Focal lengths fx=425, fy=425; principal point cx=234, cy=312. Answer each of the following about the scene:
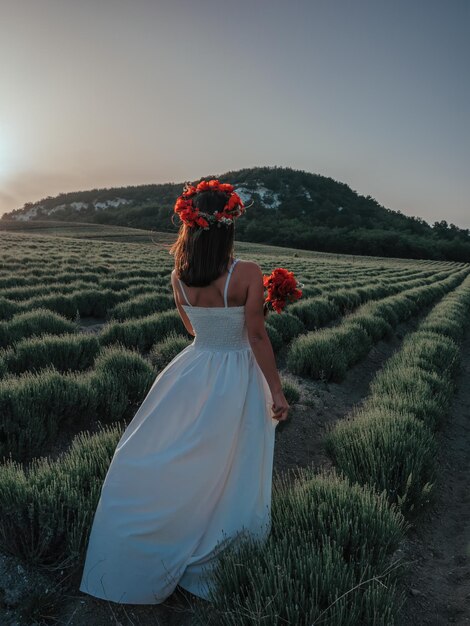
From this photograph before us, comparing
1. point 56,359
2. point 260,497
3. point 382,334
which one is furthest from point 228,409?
point 382,334

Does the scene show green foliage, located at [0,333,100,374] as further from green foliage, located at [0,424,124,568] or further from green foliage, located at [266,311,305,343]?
green foliage, located at [266,311,305,343]

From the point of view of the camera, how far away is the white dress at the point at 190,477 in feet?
7.98

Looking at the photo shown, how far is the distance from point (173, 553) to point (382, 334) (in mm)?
8739

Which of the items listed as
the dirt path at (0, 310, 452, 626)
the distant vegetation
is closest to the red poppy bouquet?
the dirt path at (0, 310, 452, 626)

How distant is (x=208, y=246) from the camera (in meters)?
2.53

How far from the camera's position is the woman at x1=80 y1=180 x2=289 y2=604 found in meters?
2.44

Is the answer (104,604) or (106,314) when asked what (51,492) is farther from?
(106,314)

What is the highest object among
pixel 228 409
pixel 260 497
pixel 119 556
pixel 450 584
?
pixel 228 409

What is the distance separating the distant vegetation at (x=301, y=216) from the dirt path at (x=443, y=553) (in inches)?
1057

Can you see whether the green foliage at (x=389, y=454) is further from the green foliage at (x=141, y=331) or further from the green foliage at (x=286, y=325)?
the green foliage at (x=286, y=325)

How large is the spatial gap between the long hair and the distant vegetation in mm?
27552

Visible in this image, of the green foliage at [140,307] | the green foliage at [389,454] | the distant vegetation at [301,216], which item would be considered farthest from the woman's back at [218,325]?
the distant vegetation at [301,216]

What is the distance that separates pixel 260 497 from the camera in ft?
8.84

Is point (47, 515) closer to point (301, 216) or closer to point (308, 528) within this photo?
point (308, 528)
